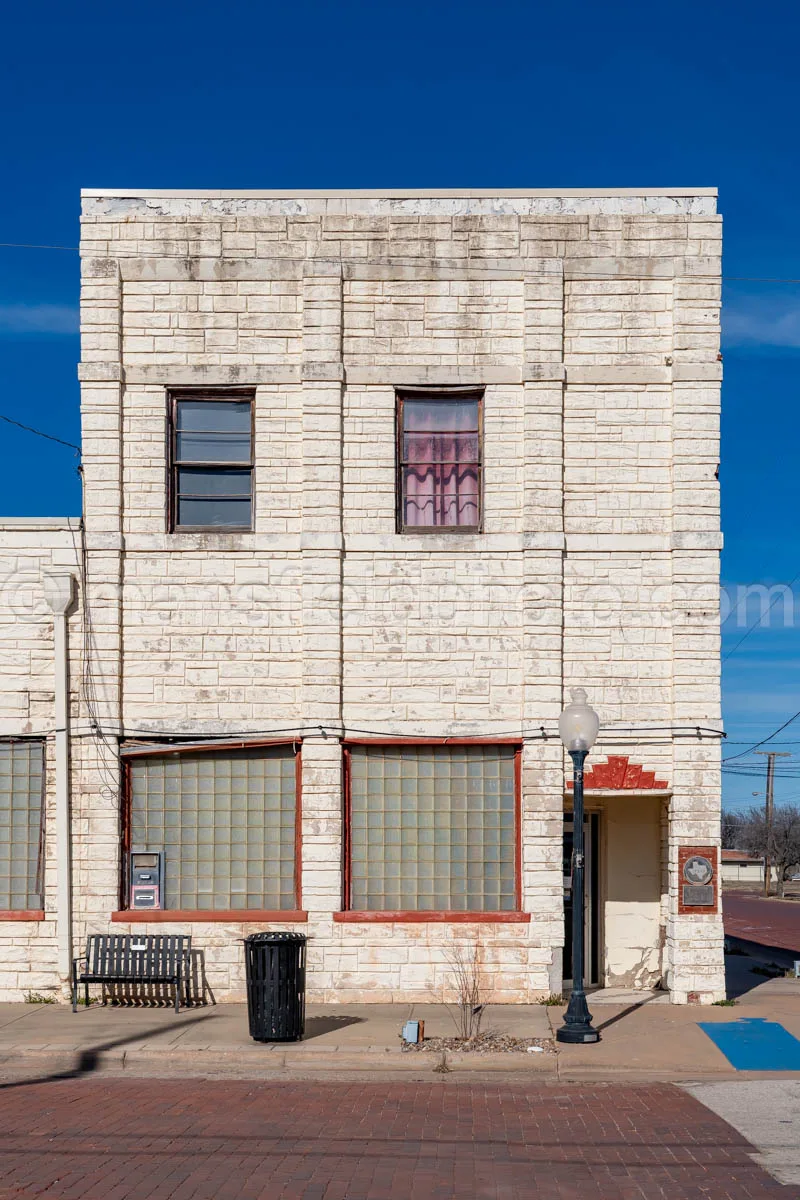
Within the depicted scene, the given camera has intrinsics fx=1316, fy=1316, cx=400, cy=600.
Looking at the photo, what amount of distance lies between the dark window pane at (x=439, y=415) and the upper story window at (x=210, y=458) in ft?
6.13

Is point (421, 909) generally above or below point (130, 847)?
below

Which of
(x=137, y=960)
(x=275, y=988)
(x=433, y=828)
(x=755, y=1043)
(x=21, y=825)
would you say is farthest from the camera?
(x=21, y=825)

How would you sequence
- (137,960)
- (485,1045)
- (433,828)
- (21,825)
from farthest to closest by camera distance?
(21,825)
(433,828)
(137,960)
(485,1045)

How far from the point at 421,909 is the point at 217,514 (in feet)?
16.7

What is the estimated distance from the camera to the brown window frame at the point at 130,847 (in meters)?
14.7

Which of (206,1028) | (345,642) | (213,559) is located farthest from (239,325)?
(206,1028)

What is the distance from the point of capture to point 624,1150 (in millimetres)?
9016

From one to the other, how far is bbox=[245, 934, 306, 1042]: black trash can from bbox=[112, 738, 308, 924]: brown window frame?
1.96m

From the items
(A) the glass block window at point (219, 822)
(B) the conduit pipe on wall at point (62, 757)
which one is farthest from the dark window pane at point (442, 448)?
(B) the conduit pipe on wall at point (62, 757)

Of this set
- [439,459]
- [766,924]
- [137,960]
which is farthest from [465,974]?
[766,924]

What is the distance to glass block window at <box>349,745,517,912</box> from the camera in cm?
1487

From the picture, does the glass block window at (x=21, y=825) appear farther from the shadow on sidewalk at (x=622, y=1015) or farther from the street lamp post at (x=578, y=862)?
the shadow on sidewalk at (x=622, y=1015)

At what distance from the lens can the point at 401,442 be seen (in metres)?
15.3

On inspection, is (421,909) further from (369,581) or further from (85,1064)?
(85,1064)
